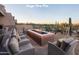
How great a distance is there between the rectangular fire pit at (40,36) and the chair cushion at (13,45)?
139 millimetres

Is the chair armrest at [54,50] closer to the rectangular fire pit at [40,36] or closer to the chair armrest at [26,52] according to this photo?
the rectangular fire pit at [40,36]

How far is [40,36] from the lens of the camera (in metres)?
1.80

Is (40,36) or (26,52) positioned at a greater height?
(40,36)

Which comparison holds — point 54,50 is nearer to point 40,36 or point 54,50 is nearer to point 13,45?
point 40,36

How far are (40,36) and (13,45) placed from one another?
260 millimetres

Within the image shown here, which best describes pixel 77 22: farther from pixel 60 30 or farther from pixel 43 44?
pixel 43 44

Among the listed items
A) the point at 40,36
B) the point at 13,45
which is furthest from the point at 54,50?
the point at 13,45

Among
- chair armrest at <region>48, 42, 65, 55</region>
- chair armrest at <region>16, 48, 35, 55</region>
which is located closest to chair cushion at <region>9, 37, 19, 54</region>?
chair armrest at <region>16, 48, 35, 55</region>

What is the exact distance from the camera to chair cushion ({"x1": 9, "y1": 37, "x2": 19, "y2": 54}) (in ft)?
5.67

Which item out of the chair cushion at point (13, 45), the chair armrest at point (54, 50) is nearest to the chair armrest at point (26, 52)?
the chair cushion at point (13, 45)

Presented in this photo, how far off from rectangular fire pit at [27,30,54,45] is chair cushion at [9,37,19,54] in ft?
0.46

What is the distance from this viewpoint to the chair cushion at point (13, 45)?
1729 millimetres
